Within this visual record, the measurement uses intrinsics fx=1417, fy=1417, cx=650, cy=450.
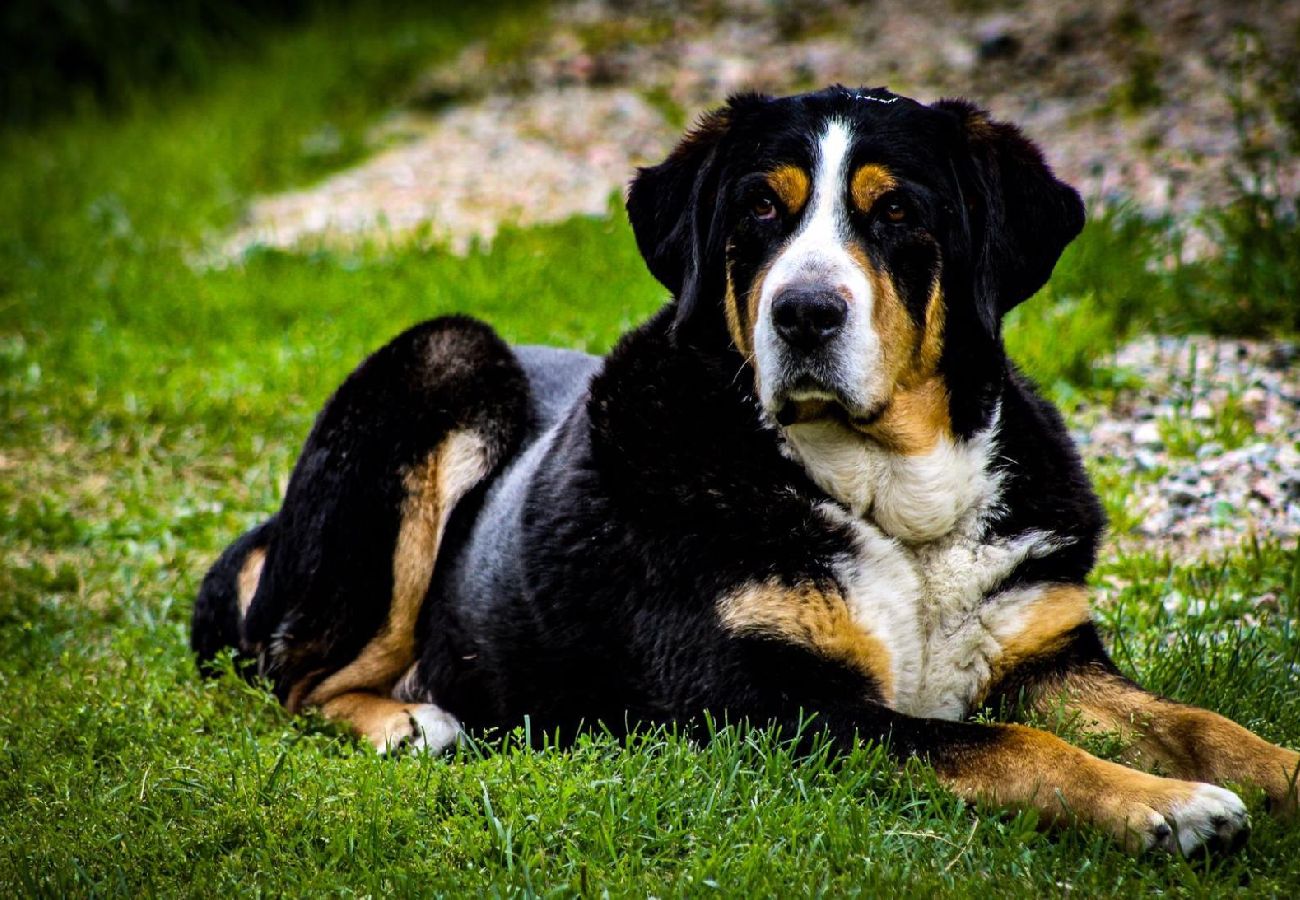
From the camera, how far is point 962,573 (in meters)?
4.01

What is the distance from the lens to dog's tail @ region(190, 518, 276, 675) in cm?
528

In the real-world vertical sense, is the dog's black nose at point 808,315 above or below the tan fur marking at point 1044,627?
above

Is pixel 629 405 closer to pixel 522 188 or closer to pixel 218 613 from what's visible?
pixel 218 613

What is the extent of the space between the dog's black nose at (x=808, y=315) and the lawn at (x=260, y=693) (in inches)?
41.3

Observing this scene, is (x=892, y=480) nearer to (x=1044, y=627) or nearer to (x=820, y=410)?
(x=820, y=410)

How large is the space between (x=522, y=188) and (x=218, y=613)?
6.25 meters

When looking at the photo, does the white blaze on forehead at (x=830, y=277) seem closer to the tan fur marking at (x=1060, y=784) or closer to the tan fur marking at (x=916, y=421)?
the tan fur marking at (x=916, y=421)

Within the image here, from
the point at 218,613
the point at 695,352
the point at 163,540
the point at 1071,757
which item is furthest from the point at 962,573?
the point at 163,540

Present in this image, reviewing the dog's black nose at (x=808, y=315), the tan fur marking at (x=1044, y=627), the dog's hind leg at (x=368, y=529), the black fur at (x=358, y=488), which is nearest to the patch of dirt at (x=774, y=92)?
the black fur at (x=358, y=488)

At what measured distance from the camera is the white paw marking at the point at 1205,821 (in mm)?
3256

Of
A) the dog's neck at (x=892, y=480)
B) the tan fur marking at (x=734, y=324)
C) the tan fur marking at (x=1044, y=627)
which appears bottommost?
the tan fur marking at (x=1044, y=627)

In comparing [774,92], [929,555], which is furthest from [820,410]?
[774,92]

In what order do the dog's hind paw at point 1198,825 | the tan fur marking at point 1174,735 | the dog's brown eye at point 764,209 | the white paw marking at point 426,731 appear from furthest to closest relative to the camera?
the white paw marking at point 426,731, the dog's brown eye at point 764,209, the tan fur marking at point 1174,735, the dog's hind paw at point 1198,825

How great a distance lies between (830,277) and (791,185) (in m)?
0.39
